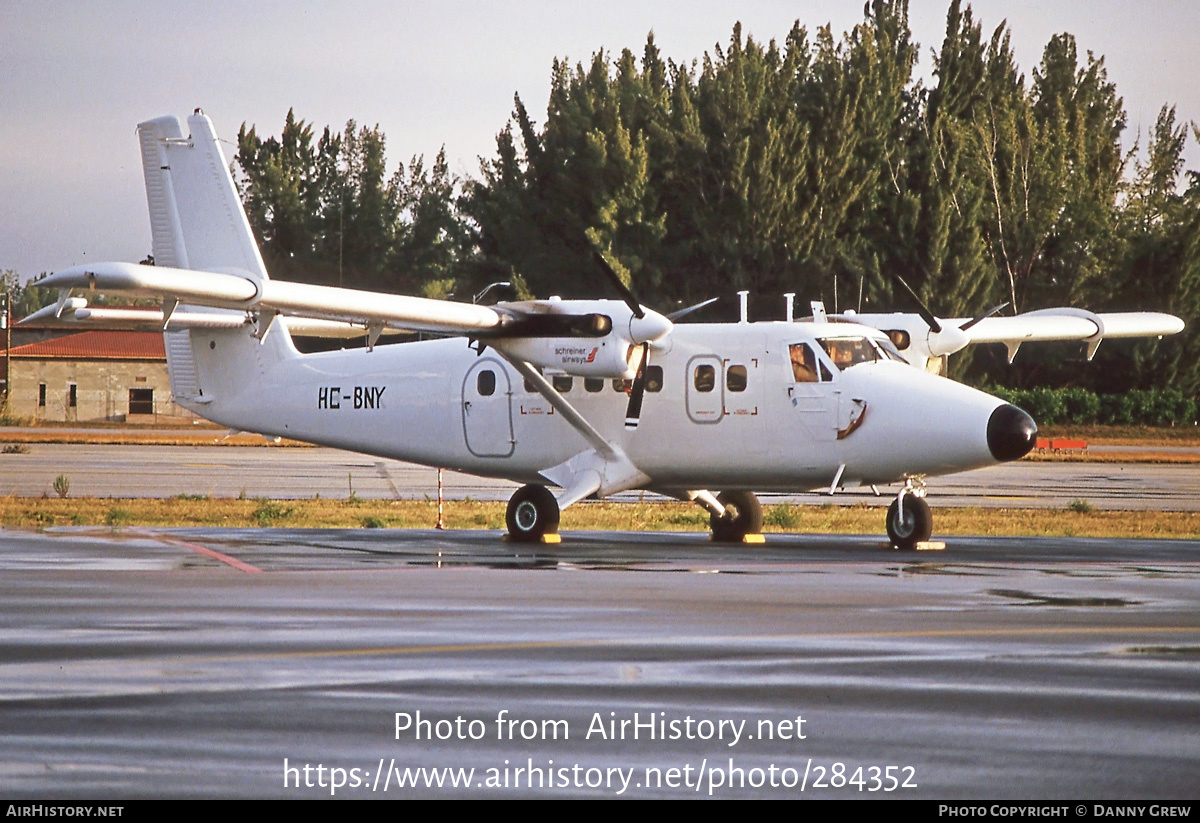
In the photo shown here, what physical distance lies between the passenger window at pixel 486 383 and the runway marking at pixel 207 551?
4835mm

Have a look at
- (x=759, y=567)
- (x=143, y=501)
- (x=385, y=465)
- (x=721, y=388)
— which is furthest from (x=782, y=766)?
(x=385, y=465)

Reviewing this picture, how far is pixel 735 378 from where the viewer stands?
2095 cm

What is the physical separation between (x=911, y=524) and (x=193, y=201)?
12232 mm

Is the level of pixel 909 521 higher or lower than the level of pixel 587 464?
lower

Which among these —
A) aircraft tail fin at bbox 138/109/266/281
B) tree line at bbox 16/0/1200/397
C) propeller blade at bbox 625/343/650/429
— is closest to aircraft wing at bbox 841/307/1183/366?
propeller blade at bbox 625/343/650/429

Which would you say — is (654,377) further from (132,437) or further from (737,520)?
(132,437)

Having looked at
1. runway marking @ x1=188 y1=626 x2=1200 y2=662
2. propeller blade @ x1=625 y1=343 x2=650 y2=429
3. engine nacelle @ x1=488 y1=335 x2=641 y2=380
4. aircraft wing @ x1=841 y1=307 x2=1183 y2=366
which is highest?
aircraft wing @ x1=841 y1=307 x2=1183 y2=366

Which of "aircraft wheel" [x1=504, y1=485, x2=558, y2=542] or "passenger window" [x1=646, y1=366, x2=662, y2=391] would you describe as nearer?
"aircraft wheel" [x1=504, y1=485, x2=558, y2=542]

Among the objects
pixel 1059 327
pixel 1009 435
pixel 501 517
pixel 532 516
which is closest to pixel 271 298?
pixel 532 516

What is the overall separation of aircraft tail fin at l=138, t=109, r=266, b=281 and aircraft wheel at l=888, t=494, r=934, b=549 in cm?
1042

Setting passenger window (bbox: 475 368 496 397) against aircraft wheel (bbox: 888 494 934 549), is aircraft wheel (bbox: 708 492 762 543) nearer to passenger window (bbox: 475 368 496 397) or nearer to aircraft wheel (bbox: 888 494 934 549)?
aircraft wheel (bbox: 888 494 934 549)

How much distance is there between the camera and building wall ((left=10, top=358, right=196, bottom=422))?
89688 millimetres

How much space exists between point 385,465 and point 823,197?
28.5m

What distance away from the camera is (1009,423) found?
61.7 ft
